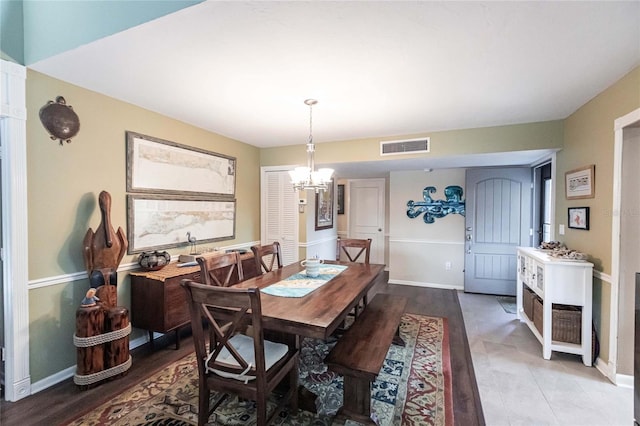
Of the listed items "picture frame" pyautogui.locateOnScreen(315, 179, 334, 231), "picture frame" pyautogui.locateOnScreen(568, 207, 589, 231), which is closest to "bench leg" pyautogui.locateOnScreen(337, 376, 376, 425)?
"picture frame" pyautogui.locateOnScreen(568, 207, 589, 231)

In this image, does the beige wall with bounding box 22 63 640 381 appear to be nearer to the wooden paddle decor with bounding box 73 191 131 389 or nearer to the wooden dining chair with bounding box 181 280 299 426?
the wooden paddle decor with bounding box 73 191 131 389

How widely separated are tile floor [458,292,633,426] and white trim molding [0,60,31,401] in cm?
328

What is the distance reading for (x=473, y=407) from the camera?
2.00 metres

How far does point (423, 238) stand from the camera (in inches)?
206

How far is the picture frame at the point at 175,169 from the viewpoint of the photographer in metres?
2.87

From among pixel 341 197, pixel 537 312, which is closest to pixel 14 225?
pixel 537 312

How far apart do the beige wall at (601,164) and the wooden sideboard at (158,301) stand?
354 cm

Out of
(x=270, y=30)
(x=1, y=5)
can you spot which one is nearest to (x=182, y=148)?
(x=1, y=5)

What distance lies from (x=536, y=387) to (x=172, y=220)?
371 cm

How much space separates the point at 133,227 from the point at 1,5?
1842 mm

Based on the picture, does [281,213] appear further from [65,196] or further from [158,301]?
[65,196]

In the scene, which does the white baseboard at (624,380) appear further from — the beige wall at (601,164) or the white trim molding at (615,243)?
the beige wall at (601,164)

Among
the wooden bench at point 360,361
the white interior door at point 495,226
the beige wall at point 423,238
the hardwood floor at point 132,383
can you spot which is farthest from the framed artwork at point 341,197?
the wooden bench at point 360,361

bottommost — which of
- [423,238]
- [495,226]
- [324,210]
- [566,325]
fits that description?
[566,325]
